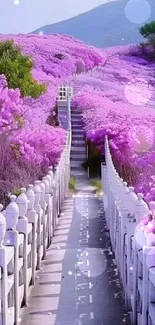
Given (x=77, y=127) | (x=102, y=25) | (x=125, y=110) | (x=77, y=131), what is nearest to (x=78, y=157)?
(x=77, y=131)

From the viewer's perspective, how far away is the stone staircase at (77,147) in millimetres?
20906

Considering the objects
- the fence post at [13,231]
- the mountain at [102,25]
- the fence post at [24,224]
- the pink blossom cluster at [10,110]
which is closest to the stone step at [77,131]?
the pink blossom cluster at [10,110]

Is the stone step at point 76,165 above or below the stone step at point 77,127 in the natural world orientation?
below

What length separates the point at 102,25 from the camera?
73312 mm

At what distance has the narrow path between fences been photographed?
5867 millimetres

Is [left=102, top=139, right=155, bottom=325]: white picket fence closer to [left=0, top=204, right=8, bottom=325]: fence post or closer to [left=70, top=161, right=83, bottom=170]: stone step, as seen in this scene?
[left=0, top=204, right=8, bottom=325]: fence post

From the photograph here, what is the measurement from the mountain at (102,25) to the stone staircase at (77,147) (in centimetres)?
3831

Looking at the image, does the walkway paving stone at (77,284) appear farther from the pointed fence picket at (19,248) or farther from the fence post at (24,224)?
the fence post at (24,224)

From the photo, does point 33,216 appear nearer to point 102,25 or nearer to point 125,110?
point 125,110

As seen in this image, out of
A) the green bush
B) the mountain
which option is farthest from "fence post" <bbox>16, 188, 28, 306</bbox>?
the mountain

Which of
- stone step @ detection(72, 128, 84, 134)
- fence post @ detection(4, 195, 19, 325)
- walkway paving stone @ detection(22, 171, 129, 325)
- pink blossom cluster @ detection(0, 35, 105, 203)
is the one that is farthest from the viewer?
stone step @ detection(72, 128, 84, 134)

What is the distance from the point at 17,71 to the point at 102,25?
165ft

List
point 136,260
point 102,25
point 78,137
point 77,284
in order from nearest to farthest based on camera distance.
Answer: point 136,260 < point 77,284 < point 78,137 < point 102,25

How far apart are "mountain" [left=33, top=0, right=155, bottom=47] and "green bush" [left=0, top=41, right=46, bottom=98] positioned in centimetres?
3777
